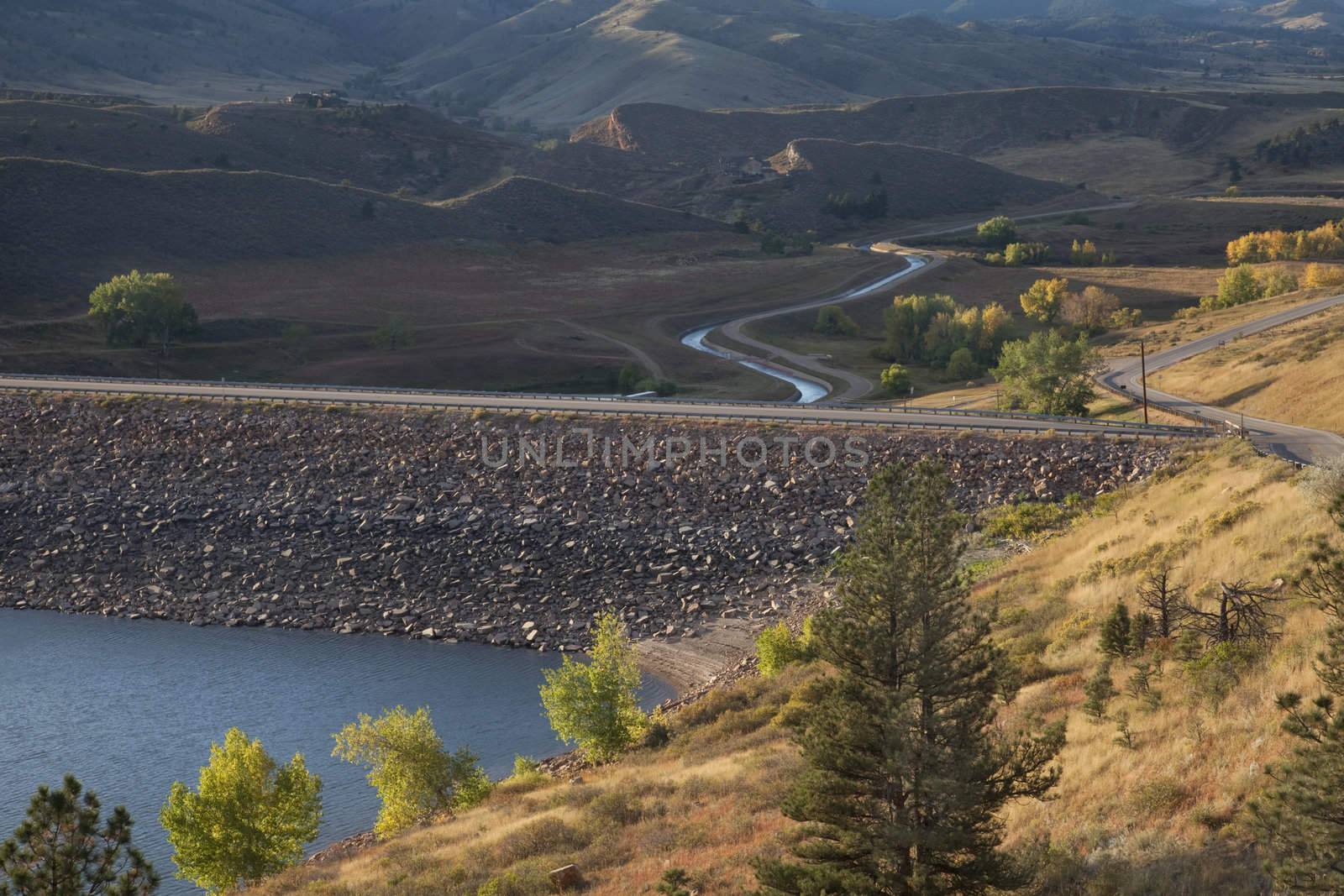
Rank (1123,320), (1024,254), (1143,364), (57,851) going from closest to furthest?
(57,851), (1143,364), (1123,320), (1024,254)

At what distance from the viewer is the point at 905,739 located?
1628cm

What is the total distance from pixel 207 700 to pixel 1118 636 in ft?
101

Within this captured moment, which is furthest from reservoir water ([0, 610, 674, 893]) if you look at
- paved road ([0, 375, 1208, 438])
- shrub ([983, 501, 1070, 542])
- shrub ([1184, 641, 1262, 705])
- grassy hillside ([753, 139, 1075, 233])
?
grassy hillside ([753, 139, 1075, 233])

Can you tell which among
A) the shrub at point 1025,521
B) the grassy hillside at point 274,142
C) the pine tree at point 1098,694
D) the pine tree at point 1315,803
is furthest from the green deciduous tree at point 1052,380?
the grassy hillside at point 274,142

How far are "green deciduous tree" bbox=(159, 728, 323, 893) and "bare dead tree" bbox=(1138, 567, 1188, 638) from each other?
1893 centimetres

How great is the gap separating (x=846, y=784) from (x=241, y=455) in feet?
172

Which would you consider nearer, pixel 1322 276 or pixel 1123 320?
pixel 1123 320

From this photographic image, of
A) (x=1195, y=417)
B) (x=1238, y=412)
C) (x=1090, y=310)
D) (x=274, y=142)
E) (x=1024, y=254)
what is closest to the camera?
(x=1195, y=417)

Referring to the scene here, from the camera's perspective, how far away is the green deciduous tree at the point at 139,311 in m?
93.8

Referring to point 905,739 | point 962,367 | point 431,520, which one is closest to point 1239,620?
point 905,739

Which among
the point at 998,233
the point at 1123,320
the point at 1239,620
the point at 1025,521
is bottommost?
the point at 1025,521

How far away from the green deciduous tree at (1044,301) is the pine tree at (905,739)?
93.8 m

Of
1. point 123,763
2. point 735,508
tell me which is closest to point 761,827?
point 123,763

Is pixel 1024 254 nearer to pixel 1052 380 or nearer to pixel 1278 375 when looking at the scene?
pixel 1278 375
